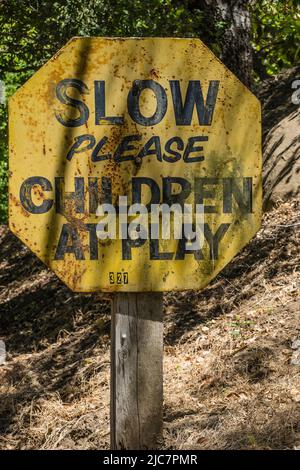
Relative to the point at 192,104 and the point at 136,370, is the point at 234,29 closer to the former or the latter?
the point at 192,104

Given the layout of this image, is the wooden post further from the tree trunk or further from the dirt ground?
the tree trunk

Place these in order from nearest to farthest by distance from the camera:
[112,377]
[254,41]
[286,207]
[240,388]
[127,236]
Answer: [127,236], [112,377], [240,388], [286,207], [254,41]

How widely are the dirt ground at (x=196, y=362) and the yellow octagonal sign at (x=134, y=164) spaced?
30.3 inches

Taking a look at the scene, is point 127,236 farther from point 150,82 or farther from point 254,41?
point 254,41

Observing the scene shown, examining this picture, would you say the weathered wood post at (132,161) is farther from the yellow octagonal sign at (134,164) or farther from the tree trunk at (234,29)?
the tree trunk at (234,29)

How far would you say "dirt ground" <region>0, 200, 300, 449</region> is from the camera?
14.8ft

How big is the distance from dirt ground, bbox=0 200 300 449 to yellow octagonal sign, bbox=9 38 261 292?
0.77m

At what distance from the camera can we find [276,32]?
10.1 metres

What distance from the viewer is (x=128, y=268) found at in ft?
11.6

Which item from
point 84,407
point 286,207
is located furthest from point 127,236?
point 286,207

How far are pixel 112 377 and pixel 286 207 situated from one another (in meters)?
4.52

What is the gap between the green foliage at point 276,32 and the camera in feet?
29.7

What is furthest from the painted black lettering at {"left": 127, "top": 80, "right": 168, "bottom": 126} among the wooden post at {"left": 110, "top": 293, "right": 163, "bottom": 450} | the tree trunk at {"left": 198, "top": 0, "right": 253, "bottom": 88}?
the tree trunk at {"left": 198, "top": 0, "right": 253, "bottom": 88}

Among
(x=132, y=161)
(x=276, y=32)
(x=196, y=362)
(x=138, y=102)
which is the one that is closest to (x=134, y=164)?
(x=132, y=161)
